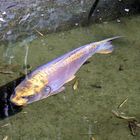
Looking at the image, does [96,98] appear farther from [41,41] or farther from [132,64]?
[41,41]

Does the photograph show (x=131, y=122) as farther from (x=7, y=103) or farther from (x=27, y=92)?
(x=7, y=103)

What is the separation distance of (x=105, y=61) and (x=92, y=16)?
28.2 inches

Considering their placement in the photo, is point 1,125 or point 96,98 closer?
point 1,125

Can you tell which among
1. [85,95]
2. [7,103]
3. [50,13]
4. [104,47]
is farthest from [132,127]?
[50,13]

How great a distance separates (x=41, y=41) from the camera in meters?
4.54

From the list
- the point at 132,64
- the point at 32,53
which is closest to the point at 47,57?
the point at 32,53

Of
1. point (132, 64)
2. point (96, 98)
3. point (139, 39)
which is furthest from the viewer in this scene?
point (139, 39)

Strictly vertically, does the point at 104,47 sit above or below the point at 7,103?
above

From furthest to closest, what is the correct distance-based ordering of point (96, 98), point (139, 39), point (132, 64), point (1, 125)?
1. point (139, 39)
2. point (132, 64)
3. point (96, 98)
4. point (1, 125)

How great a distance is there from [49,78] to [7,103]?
481 mm

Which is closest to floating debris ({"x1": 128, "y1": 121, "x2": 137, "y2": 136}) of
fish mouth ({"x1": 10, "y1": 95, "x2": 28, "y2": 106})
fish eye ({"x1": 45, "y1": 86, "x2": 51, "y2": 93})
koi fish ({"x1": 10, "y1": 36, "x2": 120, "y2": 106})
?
koi fish ({"x1": 10, "y1": 36, "x2": 120, "y2": 106})

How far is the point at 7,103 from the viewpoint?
3.82 metres

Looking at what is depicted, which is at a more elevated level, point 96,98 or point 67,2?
point 67,2

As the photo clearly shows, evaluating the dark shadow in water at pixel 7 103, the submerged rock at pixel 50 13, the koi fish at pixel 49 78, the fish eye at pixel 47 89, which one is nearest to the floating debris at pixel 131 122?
the koi fish at pixel 49 78
